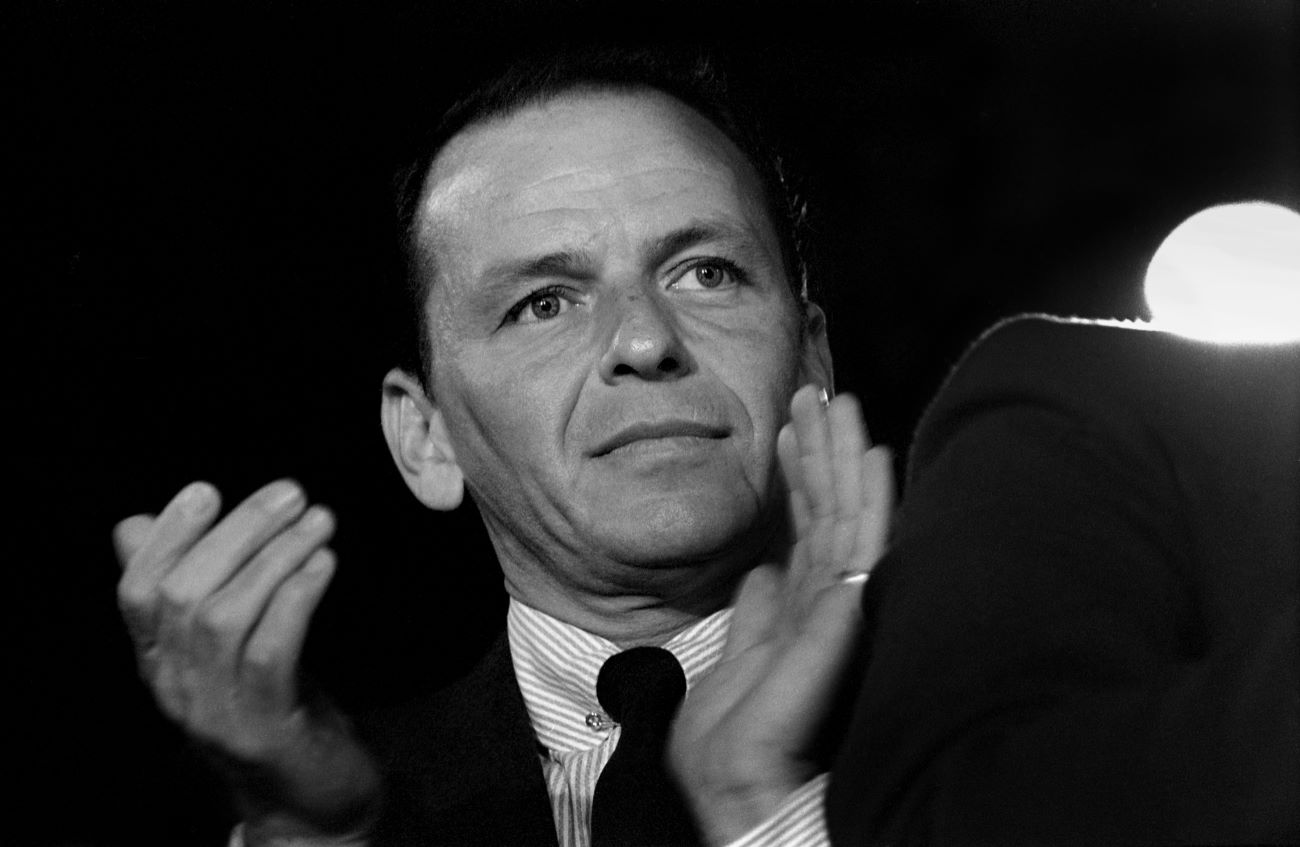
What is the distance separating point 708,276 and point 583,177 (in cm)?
17

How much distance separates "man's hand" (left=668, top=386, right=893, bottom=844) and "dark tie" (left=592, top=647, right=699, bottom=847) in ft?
0.17

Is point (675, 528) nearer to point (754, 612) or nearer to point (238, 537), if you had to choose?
point (754, 612)

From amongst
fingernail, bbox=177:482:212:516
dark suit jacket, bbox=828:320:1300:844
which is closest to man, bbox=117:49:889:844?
fingernail, bbox=177:482:212:516

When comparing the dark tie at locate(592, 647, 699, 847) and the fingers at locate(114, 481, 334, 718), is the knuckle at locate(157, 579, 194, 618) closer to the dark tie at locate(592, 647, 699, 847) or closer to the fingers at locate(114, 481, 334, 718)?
the fingers at locate(114, 481, 334, 718)

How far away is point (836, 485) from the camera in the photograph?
125 centimetres

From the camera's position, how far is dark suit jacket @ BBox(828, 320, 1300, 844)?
73 centimetres

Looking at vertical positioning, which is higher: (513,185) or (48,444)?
(513,185)

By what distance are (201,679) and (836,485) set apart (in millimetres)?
576

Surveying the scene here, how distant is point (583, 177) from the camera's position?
5.25 feet

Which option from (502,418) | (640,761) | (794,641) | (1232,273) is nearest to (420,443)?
(502,418)

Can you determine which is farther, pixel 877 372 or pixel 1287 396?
pixel 877 372

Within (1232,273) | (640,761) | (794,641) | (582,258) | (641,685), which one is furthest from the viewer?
(1232,273)

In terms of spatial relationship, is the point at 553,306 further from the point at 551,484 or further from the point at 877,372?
the point at 877,372

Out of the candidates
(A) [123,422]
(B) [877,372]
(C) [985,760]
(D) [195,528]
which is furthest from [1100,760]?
(A) [123,422]
